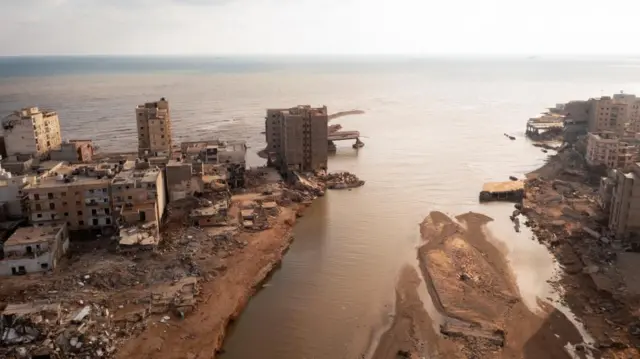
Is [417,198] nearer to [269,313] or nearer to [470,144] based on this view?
[269,313]

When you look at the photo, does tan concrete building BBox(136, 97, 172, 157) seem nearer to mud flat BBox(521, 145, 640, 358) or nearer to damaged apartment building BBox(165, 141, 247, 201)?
damaged apartment building BBox(165, 141, 247, 201)

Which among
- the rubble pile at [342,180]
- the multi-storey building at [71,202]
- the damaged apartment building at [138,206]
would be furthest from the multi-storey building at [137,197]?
the rubble pile at [342,180]

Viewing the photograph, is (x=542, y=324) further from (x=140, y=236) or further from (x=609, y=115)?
(x=609, y=115)

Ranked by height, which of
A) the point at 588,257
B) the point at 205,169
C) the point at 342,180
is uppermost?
the point at 205,169

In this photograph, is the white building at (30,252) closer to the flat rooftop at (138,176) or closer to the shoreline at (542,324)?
the flat rooftop at (138,176)

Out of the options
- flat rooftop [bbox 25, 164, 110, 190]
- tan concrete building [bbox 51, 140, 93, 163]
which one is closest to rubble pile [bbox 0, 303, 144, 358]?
flat rooftop [bbox 25, 164, 110, 190]

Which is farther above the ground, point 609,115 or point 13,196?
point 609,115

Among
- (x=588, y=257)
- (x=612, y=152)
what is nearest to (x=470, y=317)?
(x=588, y=257)
